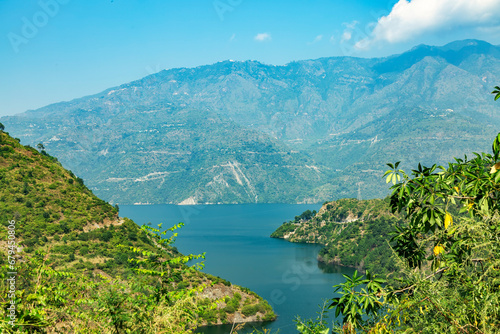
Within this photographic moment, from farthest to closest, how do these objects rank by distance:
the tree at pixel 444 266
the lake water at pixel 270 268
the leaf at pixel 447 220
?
the lake water at pixel 270 268
the leaf at pixel 447 220
the tree at pixel 444 266

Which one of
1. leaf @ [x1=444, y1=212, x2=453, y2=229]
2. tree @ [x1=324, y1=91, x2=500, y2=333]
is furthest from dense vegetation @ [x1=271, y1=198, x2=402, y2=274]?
leaf @ [x1=444, y1=212, x2=453, y2=229]

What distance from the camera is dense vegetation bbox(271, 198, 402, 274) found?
93688mm

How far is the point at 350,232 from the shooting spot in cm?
11081

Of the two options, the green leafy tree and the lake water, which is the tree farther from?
the lake water

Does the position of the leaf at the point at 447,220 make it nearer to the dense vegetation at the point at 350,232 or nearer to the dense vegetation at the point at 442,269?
the dense vegetation at the point at 442,269

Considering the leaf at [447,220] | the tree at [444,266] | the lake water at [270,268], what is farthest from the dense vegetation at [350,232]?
the leaf at [447,220]

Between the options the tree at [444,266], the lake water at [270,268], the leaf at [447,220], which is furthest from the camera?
the lake water at [270,268]

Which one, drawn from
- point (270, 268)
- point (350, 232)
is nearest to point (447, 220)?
point (270, 268)

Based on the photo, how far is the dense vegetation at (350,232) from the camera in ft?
307

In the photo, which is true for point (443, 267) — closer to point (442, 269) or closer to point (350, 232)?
point (442, 269)

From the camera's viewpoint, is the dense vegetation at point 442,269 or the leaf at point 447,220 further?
the leaf at point 447,220

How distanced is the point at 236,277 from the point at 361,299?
3304 inches

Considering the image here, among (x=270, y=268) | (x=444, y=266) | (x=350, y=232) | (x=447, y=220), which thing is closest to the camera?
(x=447, y=220)

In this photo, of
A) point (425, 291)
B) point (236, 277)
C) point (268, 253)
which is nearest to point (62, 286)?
point (425, 291)
